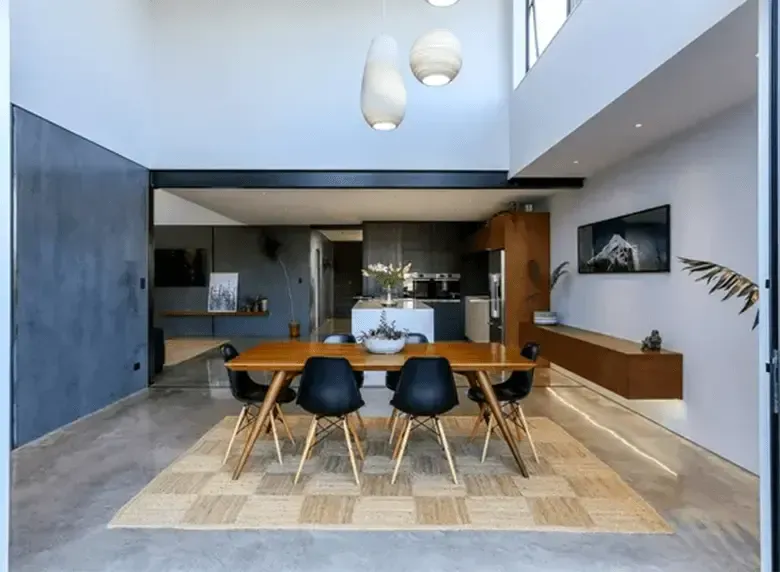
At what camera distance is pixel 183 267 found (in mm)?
11914

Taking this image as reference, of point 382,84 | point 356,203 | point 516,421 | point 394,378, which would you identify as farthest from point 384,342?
point 356,203

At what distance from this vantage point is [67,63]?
4688 mm

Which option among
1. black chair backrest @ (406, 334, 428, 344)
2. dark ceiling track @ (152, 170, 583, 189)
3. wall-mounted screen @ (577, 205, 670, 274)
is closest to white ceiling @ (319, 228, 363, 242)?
dark ceiling track @ (152, 170, 583, 189)

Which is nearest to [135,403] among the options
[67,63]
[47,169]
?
[47,169]

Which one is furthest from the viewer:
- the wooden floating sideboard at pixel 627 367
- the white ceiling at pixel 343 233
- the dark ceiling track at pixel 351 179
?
the white ceiling at pixel 343 233

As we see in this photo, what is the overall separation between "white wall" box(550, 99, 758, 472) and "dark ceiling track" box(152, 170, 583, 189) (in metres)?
1.51

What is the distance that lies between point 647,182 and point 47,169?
5338 mm

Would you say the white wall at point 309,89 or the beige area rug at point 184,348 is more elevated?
the white wall at point 309,89

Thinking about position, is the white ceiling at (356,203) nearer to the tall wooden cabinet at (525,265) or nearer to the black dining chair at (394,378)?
the tall wooden cabinet at (525,265)

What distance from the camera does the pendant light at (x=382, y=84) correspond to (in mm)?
3031

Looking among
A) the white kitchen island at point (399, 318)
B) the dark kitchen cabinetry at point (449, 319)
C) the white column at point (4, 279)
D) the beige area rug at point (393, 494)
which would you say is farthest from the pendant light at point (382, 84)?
the dark kitchen cabinetry at point (449, 319)

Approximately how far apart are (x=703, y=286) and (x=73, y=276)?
537cm

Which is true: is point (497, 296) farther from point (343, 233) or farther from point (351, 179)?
point (343, 233)

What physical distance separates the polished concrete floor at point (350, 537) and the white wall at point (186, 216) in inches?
283
